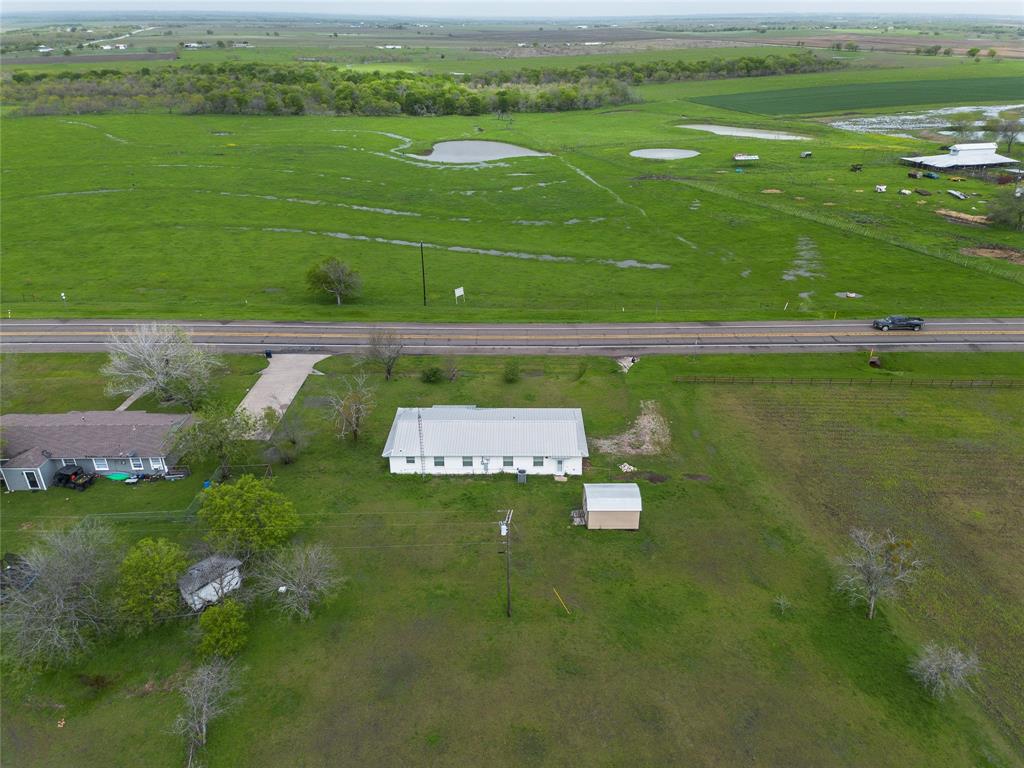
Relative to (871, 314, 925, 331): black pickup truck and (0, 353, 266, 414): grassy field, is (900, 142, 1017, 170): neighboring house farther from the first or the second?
(0, 353, 266, 414): grassy field

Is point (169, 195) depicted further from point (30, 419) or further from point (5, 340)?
point (30, 419)

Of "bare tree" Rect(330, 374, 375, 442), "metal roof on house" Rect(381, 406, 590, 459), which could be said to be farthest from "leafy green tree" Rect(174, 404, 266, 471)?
"metal roof on house" Rect(381, 406, 590, 459)

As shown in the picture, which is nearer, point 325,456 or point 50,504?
point 50,504

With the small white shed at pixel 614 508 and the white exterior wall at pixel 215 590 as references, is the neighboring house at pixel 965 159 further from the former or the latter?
the white exterior wall at pixel 215 590

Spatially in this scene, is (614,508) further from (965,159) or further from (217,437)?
(965,159)

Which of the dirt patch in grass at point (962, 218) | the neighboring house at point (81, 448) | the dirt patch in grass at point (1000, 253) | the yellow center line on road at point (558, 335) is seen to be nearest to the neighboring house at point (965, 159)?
the dirt patch in grass at point (962, 218)

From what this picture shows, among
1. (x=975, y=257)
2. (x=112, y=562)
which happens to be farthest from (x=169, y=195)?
(x=975, y=257)
